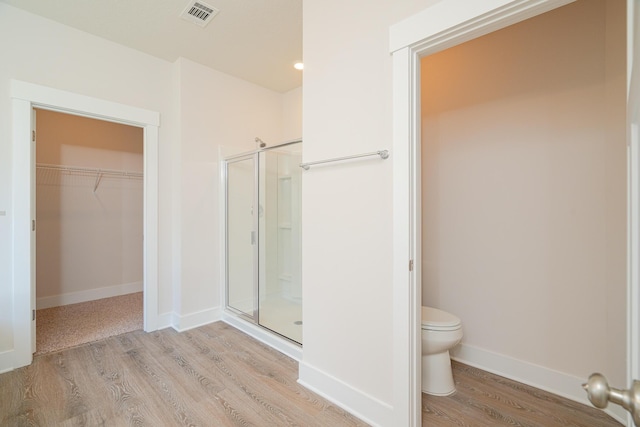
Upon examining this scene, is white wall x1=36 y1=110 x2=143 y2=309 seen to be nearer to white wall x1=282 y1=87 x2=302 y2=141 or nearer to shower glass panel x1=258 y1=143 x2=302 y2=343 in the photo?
white wall x1=282 y1=87 x2=302 y2=141

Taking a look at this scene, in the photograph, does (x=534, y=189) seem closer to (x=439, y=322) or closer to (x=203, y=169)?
(x=439, y=322)

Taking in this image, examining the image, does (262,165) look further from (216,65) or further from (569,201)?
(569,201)

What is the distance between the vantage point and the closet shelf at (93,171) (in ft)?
11.2

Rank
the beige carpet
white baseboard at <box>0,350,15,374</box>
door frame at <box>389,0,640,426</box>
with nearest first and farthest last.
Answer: door frame at <box>389,0,640,426</box> → white baseboard at <box>0,350,15,374</box> → the beige carpet

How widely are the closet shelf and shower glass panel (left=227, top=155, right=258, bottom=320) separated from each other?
6.18ft

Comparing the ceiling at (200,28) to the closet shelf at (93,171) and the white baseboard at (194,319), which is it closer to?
the closet shelf at (93,171)

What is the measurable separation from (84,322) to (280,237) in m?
2.19

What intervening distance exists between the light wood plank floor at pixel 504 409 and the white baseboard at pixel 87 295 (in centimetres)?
401

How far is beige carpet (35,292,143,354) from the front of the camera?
8.45 feet

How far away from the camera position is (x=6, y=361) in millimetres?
2111

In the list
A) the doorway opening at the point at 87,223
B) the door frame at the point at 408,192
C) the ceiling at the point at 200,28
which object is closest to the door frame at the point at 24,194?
the ceiling at the point at 200,28

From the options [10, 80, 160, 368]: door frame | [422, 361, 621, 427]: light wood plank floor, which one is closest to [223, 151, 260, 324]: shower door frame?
[10, 80, 160, 368]: door frame

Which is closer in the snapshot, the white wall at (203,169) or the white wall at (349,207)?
the white wall at (349,207)

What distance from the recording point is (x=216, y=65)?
3004 millimetres
